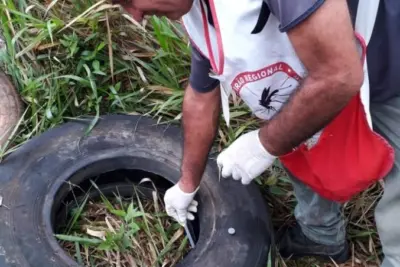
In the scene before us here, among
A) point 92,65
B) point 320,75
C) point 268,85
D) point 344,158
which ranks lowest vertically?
point 92,65

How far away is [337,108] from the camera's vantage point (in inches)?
75.9

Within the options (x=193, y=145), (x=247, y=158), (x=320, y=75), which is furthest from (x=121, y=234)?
(x=320, y=75)

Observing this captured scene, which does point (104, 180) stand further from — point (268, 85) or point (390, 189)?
point (390, 189)

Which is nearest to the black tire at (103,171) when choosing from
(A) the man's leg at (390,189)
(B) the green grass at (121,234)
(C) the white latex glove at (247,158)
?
(B) the green grass at (121,234)

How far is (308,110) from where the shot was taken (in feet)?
6.38

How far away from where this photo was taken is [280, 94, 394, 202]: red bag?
2.21m

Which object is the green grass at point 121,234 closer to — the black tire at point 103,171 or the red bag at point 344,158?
the black tire at point 103,171

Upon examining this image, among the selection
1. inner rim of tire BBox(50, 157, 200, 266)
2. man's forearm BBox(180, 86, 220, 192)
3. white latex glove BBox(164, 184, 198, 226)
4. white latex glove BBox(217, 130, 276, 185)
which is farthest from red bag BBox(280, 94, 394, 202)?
inner rim of tire BBox(50, 157, 200, 266)

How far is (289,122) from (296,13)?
39cm

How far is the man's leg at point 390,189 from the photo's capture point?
7.29 ft

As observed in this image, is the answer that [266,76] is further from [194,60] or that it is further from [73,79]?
[73,79]

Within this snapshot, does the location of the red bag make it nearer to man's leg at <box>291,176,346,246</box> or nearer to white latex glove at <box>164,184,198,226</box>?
man's leg at <box>291,176,346,246</box>

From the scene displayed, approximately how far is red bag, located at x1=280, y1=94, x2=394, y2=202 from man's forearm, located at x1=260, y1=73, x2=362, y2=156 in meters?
0.20

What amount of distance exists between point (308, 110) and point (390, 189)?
0.50 m
